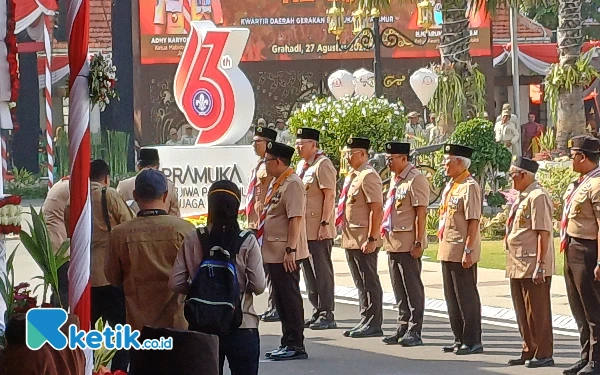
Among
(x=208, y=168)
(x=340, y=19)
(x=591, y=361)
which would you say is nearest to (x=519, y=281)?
(x=591, y=361)

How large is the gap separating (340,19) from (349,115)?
6314 mm

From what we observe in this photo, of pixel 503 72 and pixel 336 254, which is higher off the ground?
A: pixel 503 72

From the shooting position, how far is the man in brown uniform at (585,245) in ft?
30.9

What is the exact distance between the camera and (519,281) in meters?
10.0

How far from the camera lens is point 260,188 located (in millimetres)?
12414

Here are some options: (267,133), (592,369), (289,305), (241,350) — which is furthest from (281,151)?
(241,350)

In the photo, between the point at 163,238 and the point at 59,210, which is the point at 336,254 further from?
the point at 163,238

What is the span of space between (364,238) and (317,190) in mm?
905

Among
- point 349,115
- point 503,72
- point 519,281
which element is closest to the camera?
point 519,281

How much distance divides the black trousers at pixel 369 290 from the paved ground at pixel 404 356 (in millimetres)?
315

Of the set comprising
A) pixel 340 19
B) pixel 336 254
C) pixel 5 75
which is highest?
pixel 340 19

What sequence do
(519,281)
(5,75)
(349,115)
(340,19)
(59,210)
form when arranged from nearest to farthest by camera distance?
1. (5,75)
2. (59,210)
3. (519,281)
4. (349,115)
5. (340,19)

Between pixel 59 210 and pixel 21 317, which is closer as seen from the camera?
pixel 21 317

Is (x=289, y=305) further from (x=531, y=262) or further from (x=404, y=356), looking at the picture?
(x=531, y=262)
